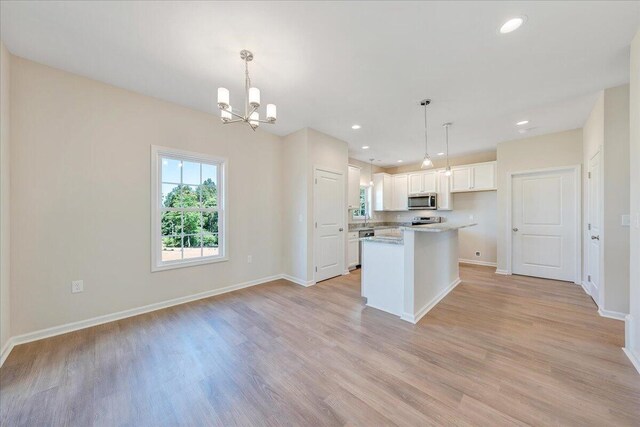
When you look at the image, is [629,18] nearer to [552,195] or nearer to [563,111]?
[563,111]

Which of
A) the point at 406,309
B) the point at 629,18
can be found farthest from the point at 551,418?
the point at 629,18

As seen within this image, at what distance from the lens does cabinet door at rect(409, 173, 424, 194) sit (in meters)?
6.25

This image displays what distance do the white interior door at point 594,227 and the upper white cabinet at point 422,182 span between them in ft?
8.96

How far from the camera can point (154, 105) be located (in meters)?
3.07

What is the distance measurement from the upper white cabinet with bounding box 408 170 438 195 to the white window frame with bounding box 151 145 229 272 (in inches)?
187

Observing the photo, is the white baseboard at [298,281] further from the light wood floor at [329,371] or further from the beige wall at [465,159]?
the beige wall at [465,159]

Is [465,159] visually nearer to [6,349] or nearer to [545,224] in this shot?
[545,224]

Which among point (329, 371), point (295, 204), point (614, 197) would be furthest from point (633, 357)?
point (295, 204)

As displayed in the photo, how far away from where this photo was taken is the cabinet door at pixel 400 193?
6535 mm

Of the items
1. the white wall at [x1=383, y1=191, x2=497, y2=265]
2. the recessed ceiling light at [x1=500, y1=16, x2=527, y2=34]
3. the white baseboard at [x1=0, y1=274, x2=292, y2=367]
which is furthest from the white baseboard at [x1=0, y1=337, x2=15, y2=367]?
the white wall at [x1=383, y1=191, x2=497, y2=265]

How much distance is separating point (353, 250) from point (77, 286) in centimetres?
425

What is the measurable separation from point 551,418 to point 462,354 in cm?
67

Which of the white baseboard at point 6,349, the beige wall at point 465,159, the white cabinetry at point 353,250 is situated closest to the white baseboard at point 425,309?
the white cabinetry at point 353,250

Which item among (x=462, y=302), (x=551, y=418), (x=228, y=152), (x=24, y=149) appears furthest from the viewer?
(x=228, y=152)
